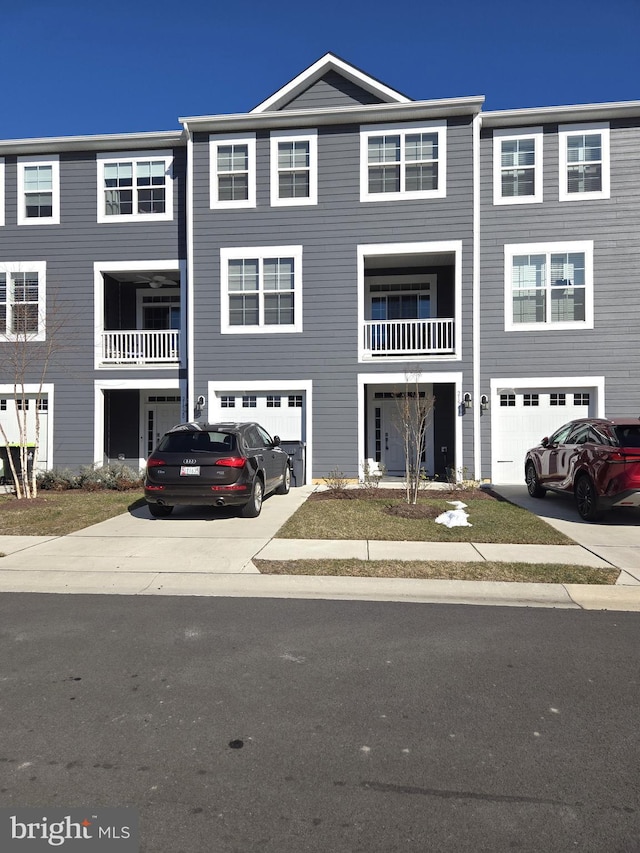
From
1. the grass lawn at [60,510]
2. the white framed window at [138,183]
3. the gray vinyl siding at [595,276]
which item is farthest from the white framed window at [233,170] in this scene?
the grass lawn at [60,510]

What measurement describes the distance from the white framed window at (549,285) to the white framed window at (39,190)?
12.4 metres

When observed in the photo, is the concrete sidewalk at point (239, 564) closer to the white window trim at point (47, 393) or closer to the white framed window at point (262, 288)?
the white framed window at point (262, 288)

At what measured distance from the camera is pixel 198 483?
9344mm

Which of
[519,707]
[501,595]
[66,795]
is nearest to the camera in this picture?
[66,795]

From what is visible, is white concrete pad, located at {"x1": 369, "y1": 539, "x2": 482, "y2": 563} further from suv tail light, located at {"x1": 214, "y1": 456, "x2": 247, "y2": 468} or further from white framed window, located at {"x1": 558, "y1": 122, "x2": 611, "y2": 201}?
white framed window, located at {"x1": 558, "y1": 122, "x2": 611, "y2": 201}

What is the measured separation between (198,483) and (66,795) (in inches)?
266

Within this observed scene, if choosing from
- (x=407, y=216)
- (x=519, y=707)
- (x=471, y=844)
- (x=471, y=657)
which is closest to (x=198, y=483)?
(x=471, y=657)

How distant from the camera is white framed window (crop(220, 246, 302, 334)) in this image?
1512 centimetres

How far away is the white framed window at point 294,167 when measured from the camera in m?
15.0

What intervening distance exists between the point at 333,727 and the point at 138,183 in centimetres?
1604

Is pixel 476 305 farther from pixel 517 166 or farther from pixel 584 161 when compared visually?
pixel 584 161

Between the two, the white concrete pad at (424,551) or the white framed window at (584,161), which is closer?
the white concrete pad at (424,551)

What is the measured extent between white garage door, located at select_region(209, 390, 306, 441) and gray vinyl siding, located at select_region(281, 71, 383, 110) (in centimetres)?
786

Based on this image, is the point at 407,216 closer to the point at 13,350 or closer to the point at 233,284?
the point at 233,284
